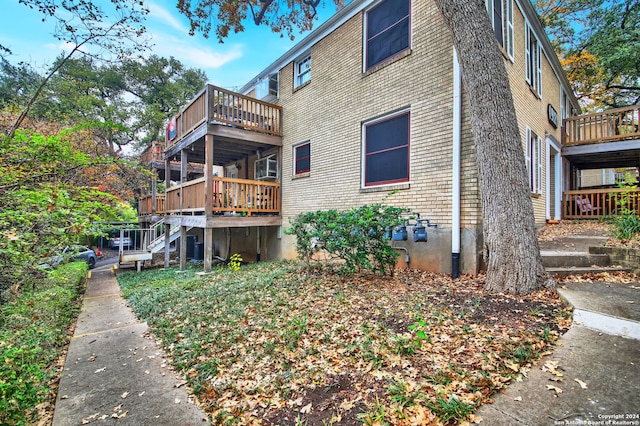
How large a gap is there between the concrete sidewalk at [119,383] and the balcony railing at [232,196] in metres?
4.81

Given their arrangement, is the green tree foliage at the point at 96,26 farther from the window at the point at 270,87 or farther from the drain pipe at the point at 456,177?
the window at the point at 270,87

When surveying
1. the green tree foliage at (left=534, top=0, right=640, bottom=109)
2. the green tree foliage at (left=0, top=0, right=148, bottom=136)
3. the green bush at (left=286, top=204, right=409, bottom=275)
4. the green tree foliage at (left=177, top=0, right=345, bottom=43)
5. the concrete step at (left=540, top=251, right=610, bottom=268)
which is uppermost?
the green tree foliage at (left=534, top=0, right=640, bottom=109)

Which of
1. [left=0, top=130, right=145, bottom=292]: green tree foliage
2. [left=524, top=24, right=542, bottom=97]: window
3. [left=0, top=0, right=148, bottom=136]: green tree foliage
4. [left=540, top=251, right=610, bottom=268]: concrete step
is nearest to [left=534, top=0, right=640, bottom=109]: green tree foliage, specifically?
[left=524, top=24, right=542, bottom=97]: window

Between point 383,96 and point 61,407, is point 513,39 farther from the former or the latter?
point 61,407

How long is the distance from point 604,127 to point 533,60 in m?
4.97

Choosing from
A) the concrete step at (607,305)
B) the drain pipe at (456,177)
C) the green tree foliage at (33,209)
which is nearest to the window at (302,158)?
the drain pipe at (456,177)

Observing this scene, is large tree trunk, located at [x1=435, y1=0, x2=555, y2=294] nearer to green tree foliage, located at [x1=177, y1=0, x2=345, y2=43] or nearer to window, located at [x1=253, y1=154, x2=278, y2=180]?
green tree foliage, located at [x1=177, y1=0, x2=345, y2=43]

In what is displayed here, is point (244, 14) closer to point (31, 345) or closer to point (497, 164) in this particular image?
point (497, 164)

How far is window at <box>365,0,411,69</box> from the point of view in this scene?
700 centimetres

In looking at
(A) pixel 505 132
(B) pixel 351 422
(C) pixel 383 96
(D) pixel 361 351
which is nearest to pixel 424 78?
(C) pixel 383 96

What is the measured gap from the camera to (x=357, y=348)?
3021 mm

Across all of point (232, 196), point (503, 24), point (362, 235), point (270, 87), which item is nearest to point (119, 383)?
point (362, 235)

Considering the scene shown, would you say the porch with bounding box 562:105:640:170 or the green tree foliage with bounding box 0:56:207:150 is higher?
the green tree foliage with bounding box 0:56:207:150

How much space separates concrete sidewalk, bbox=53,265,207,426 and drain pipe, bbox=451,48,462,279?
15.7 ft
